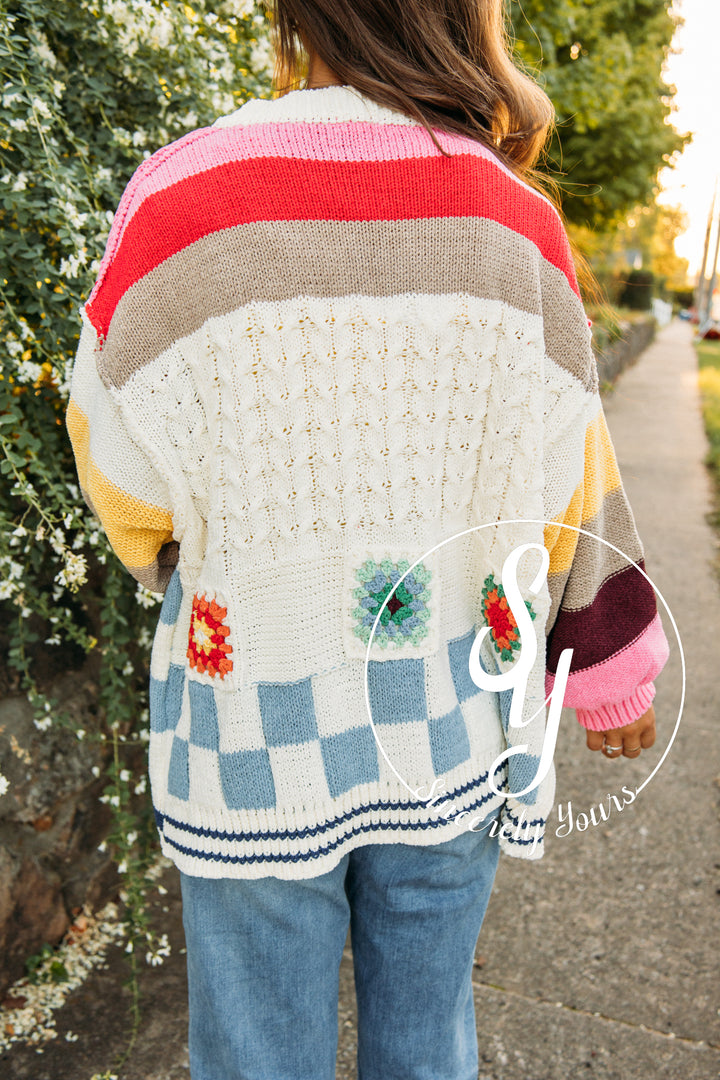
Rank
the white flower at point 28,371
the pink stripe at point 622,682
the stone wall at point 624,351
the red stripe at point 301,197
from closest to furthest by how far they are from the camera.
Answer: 1. the red stripe at point 301,197
2. the pink stripe at point 622,682
3. the white flower at point 28,371
4. the stone wall at point 624,351

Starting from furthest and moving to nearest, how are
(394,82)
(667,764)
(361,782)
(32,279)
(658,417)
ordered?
(658,417) → (667,764) → (32,279) → (361,782) → (394,82)

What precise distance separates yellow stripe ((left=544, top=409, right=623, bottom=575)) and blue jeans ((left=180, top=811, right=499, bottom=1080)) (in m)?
0.38

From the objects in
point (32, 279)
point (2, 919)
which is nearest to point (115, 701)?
point (2, 919)

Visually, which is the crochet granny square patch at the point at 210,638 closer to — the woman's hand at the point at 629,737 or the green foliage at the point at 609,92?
the woman's hand at the point at 629,737

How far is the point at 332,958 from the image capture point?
1.25 metres

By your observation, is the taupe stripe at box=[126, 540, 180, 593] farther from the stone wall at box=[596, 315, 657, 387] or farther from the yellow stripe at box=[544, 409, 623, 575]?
the stone wall at box=[596, 315, 657, 387]

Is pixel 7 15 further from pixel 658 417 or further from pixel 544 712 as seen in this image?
Answer: pixel 658 417

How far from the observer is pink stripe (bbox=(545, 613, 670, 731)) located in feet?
4.26

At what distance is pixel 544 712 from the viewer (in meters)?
1.23

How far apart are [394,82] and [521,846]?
1007 mm

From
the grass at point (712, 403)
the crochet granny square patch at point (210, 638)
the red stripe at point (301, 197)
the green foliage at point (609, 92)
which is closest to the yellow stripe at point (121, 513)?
the crochet granny square patch at point (210, 638)

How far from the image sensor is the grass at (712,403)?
7184mm

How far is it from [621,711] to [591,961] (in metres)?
1.26

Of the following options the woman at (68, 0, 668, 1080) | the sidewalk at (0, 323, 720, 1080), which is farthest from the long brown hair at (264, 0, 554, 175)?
the sidewalk at (0, 323, 720, 1080)
